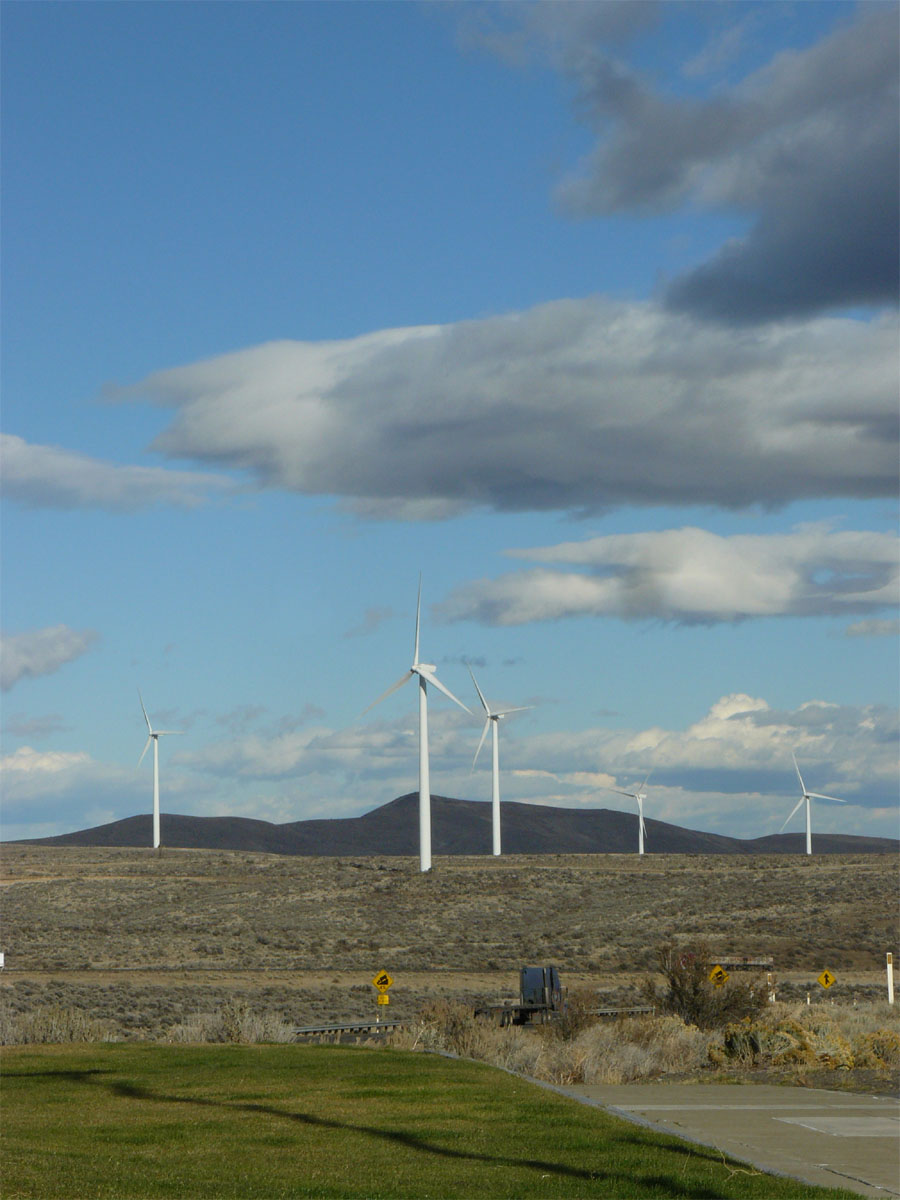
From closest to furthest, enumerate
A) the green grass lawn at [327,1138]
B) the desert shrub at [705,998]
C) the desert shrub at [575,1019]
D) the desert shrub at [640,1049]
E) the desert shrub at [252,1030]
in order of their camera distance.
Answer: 1. the green grass lawn at [327,1138]
2. the desert shrub at [640,1049]
3. the desert shrub at [575,1019]
4. the desert shrub at [252,1030]
5. the desert shrub at [705,998]

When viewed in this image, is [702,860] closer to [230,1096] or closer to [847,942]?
[847,942]

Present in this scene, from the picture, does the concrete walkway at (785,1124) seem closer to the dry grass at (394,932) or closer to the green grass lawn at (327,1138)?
the green grass lawn at (327,1138)

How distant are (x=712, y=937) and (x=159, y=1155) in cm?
4800

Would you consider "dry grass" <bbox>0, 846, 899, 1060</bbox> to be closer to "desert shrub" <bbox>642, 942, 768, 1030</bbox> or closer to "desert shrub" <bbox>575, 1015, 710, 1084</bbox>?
"desert shrub" <bbox>575, 1015, 710, 1084</bbox>

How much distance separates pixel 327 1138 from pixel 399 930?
50.7 meters

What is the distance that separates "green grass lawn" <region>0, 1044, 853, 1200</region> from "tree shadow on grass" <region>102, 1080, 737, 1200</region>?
0.8 inches

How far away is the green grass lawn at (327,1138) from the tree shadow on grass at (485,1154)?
20 mm

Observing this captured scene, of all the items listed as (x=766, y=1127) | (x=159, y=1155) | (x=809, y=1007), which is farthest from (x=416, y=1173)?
(x=809, y=1007)

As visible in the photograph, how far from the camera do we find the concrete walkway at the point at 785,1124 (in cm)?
1326

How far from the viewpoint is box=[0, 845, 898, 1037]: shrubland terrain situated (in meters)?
42.5

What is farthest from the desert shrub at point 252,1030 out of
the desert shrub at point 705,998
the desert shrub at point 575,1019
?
the desert shrub at point 705,998

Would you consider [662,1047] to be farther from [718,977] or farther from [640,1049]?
[718,977]

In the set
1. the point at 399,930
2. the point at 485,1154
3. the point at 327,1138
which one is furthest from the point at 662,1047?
the point at 399,930

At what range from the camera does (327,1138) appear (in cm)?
1460
